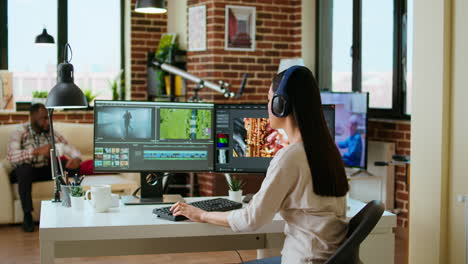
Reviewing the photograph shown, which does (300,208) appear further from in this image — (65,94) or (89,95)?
(89,95)

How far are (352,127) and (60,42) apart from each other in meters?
3.60

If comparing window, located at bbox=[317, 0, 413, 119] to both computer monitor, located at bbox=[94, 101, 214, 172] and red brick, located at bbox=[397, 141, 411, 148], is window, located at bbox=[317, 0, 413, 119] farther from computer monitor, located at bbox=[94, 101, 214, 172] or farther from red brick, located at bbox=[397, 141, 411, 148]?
computer monitor, located at bbox=[94, 101, 214, 172]

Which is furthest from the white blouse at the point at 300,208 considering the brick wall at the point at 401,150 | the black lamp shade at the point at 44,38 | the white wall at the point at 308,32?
the black lamp shade at the point at 44,38

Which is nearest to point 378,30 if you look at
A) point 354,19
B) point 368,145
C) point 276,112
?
point 354,19

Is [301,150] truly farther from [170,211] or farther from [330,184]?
[170,211]

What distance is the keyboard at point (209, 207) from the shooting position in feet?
9.21

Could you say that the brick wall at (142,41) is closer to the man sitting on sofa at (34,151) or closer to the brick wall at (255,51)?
the brick wall at (255,51)

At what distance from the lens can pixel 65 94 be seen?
312 cm

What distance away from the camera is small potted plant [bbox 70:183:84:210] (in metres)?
3.02

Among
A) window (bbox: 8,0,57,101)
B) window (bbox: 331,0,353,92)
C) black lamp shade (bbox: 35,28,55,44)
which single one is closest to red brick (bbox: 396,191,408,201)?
window (bbox: 331,0,353,92)

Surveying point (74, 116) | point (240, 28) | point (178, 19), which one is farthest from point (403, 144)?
point (74, 116)

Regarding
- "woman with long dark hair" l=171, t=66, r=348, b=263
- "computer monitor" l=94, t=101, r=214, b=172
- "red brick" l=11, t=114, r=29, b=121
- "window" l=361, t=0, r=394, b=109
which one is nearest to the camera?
"woman with long dark hair" l=171, t=66, r=348, b=263

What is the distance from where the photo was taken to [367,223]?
225 cm

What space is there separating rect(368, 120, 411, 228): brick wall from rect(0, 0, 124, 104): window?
3.35 metres
